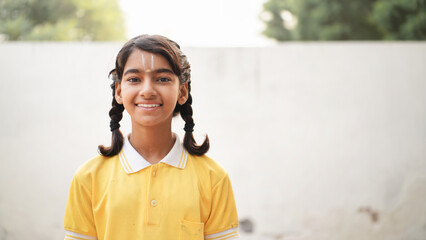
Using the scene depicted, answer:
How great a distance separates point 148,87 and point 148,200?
0.37m

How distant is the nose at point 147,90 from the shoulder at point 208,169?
294 mm

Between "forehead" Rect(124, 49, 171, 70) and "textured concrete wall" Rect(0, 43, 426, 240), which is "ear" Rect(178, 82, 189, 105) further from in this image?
"textured concrete wall" Rect(0, 43, 426, 240)

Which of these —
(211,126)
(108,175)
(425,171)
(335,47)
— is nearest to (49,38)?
(211,126)

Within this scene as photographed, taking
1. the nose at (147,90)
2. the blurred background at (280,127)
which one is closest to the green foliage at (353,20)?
the blurred background at (280,127)

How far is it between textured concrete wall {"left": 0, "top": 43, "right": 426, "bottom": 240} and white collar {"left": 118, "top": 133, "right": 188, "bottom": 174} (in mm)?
2299

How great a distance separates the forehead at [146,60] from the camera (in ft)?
4.59

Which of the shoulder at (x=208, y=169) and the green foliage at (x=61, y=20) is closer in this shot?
the shoulder at (x=208, y=169)

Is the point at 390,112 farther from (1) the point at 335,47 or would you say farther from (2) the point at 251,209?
(2) the point at 251,209

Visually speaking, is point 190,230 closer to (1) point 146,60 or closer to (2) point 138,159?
(2) point 138,159

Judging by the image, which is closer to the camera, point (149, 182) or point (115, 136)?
point (149, 182)

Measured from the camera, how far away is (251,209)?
383 centimetres

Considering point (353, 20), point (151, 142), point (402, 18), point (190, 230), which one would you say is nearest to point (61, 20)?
point (353, 20)

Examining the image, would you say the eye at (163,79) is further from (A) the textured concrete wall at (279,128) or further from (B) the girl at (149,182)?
(A) the textured concrete wall at (279,128)

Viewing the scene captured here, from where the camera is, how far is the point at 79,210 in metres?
1.42
